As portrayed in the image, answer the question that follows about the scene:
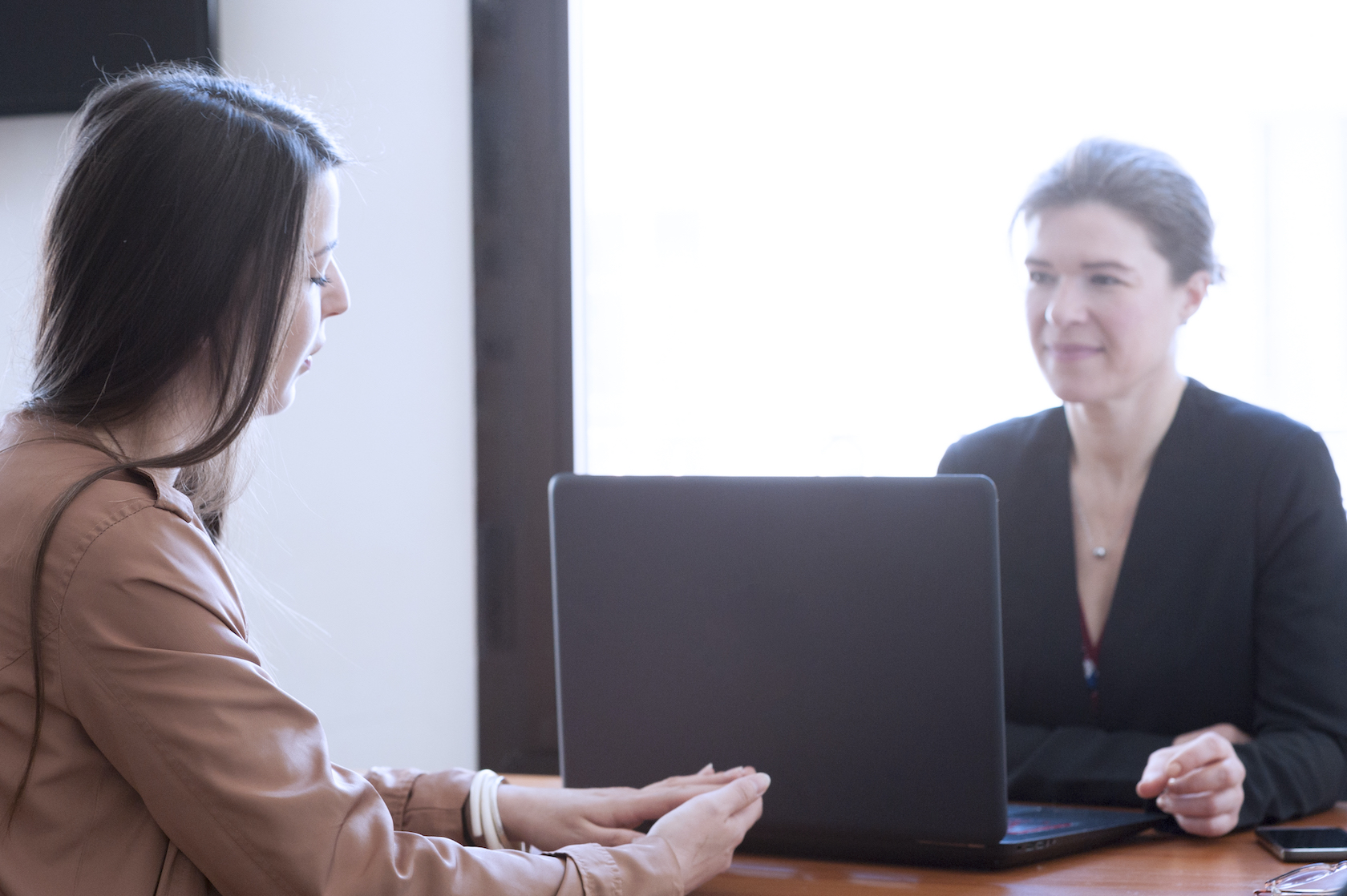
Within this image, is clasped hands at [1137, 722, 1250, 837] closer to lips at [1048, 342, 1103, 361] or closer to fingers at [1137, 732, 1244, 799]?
fingers at [1137, 732, 1244, 799]

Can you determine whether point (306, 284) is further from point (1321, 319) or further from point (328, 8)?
point (1321, 319)

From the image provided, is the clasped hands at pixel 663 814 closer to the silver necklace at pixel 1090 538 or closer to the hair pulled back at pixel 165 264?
the hair pulled back at pixel 165 264

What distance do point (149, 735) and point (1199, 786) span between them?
989mm

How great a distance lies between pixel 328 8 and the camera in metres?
2.28

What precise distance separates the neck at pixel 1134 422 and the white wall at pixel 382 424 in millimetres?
1259

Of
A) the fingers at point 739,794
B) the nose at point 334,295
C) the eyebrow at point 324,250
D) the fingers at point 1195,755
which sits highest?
the eyebrow at point 324,250

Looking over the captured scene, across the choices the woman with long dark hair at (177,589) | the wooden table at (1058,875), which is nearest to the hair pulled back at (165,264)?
the woman with long dark hair at (177,589)

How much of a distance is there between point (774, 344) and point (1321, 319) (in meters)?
1.08

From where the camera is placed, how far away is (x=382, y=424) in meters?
2.27

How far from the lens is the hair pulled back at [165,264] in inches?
35.0

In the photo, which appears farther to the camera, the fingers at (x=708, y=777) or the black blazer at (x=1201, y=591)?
the black blazer at (x=1201, y=591)

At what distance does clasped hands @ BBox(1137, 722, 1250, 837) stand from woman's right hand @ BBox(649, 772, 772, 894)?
0.43m

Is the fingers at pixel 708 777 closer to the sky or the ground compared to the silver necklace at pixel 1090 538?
closer to the ground

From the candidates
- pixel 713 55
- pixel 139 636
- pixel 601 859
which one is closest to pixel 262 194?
pixel 139 636
